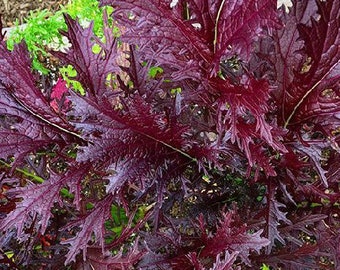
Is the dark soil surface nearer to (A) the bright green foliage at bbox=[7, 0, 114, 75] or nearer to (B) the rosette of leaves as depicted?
(A) the bright green foliage at bbox=[7, 0, 114, 75]

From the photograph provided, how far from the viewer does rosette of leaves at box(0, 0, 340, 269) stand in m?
0.66

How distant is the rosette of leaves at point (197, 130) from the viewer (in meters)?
0.66

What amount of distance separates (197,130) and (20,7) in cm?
256

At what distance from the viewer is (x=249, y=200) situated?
3.14 feet

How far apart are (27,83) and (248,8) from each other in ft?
1.06

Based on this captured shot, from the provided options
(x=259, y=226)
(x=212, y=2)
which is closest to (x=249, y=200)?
(x=259, y=226)

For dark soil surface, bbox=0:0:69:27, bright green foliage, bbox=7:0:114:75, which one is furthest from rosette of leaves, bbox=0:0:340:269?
dark soil surface, bbox=0:0:69:27

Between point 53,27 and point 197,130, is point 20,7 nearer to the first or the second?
point 53,27

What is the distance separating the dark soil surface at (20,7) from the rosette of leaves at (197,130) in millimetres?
2280

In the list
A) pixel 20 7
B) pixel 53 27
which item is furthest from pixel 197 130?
pixel 20 7

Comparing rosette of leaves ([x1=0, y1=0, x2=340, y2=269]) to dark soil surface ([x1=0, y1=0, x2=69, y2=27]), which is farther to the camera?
dark soil surface ([x1=0, y1=0, x2=69, y2=27])

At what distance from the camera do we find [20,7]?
3166 millimetres

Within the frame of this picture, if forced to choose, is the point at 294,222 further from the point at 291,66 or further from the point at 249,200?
the point at 291,66

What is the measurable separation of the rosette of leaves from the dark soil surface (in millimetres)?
2280
